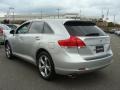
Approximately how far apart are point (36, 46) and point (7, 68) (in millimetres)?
1589

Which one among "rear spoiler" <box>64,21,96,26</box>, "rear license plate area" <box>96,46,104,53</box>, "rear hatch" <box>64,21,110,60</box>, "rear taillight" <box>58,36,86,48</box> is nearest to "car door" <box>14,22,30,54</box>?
"rear spoiler" <box>64,21,96,26</box>

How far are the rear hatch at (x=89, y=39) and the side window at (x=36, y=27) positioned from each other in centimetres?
91

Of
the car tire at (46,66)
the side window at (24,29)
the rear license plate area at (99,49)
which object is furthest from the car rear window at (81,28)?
the side window at (24,29)

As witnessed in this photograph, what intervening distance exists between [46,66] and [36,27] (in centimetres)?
124

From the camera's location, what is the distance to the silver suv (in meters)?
4.46

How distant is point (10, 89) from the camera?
444 centimetres

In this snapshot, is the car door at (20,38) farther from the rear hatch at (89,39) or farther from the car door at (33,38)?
the rear hatch at (89,39)

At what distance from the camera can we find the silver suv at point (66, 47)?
4.46m

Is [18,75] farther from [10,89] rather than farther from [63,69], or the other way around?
[63,69]

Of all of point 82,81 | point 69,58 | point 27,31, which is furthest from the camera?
point 27,31

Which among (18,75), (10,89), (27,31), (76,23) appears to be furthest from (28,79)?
(76,23)

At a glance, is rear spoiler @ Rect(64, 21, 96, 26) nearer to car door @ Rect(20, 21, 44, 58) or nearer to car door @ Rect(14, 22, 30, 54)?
car door @ Rect(20, 21, 44, 58)

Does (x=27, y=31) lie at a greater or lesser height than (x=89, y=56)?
greater

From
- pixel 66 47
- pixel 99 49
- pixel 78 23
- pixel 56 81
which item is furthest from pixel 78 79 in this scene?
pixel 78 23
